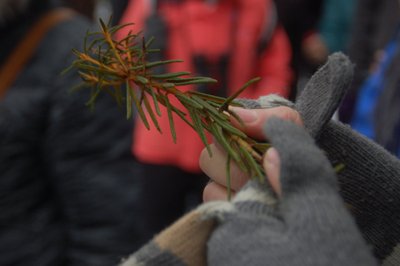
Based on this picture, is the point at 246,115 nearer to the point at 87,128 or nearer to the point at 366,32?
the point at 87,128

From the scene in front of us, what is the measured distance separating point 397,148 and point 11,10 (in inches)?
34.1

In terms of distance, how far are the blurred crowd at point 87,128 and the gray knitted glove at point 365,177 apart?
2.37ft

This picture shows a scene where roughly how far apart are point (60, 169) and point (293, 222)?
947mm

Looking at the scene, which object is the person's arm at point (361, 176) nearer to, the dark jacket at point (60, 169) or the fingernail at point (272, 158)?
the fingernail at point (272, 158)

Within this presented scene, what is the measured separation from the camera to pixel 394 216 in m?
0.69

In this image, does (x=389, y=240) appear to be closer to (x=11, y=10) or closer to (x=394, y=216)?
(x=394, y=216)

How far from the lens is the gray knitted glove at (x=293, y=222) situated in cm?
48

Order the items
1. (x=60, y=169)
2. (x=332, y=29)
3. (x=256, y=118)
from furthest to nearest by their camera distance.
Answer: (x=332, y=29) < (x=60, y=169) < (x=256, y=118)

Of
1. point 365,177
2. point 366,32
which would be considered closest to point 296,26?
point 366,32

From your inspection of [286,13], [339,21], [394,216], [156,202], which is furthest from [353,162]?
[339,21]

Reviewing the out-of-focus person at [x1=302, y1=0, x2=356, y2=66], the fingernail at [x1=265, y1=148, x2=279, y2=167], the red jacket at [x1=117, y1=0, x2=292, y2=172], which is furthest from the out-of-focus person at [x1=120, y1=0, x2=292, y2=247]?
the out-of-focus person at [x1=302, y1=0, x2=356, y2=66]

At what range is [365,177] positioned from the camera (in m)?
0.67

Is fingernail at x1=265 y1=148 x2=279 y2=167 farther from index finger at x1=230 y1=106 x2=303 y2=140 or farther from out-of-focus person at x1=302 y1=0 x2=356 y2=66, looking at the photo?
out-of-focus person at x1=302 y1=0 x2=356 y2=66

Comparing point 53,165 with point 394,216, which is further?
point 53,165
